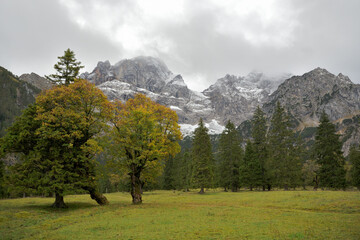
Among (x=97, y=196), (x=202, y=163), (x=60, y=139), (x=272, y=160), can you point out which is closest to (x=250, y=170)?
(x=272, y=160)

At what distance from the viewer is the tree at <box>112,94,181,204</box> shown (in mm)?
25938

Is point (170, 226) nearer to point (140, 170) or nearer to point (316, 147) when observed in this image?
point (140, 170)

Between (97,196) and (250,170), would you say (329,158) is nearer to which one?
(250,170)

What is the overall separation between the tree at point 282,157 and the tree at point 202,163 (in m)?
14.1

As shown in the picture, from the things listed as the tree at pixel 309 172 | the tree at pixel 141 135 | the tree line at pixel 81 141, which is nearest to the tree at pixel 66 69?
the tree line at pixel 81 141

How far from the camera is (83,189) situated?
25.9 metres

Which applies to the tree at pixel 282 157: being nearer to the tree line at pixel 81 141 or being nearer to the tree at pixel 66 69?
the tree line at pixel 81 141

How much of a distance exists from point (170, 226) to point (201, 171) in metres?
38.3

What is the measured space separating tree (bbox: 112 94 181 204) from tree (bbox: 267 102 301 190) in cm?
3263

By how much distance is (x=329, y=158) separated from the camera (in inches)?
1794

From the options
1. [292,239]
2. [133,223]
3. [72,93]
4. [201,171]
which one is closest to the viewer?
[292,239]

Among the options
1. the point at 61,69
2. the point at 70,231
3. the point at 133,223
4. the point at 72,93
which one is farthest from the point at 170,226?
the point at 61,69

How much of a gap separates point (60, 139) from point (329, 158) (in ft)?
160

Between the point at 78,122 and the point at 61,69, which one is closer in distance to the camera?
the point at 78,122
